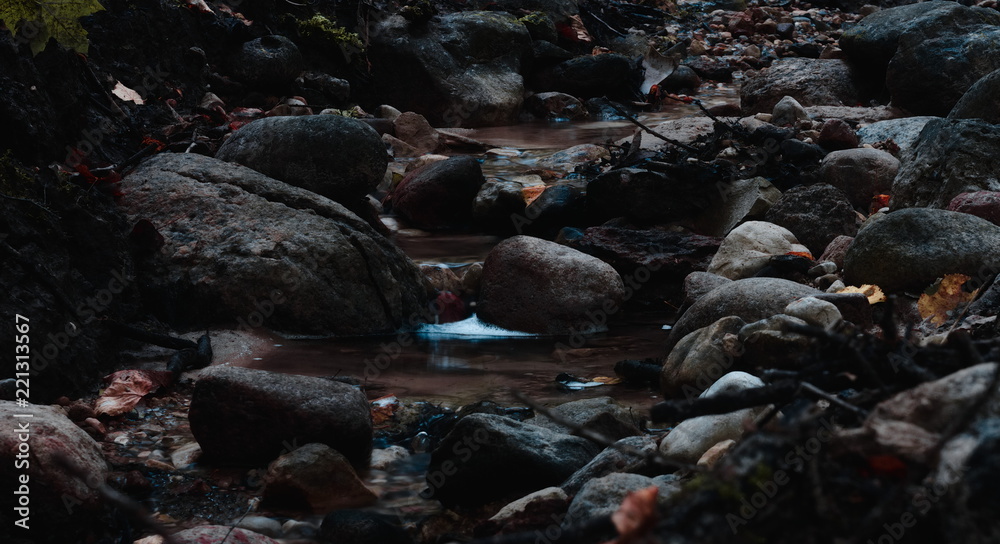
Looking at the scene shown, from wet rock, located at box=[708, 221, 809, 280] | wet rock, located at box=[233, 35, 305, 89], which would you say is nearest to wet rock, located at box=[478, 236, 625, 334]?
wet rock, located at box=[708, 221, 809, 280]

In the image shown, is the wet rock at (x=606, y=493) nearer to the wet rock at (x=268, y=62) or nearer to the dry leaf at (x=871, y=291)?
the dry leaf at (x=871, y=291)

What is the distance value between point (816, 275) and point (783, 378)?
491 cm

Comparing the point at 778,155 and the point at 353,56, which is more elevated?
the point at 353,56

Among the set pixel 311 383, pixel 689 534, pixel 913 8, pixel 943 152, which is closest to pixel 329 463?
pixel 311 383

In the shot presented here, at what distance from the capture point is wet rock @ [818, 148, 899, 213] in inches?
309

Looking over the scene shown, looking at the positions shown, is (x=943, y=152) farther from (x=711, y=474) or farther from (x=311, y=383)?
(x=711, y=474)

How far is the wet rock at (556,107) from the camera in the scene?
13922mm

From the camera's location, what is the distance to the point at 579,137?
1245 cm

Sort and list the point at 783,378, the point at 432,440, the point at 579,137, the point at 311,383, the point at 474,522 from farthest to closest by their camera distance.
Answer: the point at 579,137, the point at 432,440, the point at 311,383, the point at 474,522, the point at 783,378

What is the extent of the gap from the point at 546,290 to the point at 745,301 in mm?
1865

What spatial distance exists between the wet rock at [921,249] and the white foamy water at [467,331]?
97.5 inches

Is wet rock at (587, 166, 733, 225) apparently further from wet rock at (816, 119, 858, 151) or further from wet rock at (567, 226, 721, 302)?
wet rock at (816, 119, 858, 151)

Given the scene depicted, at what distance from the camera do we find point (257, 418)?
13.6 ft

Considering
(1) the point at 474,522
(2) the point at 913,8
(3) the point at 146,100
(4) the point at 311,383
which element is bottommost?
(1) the point at 474,522
